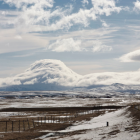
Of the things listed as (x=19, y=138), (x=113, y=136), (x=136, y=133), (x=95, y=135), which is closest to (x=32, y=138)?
(x=19, y=138)

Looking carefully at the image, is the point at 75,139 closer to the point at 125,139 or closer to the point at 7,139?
the point at 125,139

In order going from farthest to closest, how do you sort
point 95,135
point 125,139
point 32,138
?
point 32,138
point 95,135
point 125,139

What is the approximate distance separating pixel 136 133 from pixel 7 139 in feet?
66.4

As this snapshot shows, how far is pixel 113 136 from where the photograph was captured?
111ft

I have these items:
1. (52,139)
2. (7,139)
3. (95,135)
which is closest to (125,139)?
(95,135)

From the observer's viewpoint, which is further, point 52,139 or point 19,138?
point 19,138

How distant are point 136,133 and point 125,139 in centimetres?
277

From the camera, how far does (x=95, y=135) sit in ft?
120

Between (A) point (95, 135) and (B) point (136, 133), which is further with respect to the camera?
(A) point (95, 135)

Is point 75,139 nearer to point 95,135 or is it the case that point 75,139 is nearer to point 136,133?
point 95,135

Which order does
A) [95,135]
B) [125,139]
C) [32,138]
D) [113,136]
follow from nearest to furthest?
[125,139] → [113,136] → [95,135] → [32,138]

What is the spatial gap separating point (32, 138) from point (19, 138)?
2.21m

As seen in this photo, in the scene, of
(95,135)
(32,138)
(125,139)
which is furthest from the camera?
(32,138)

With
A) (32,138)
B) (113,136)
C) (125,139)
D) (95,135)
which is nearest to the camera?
(125,139)
